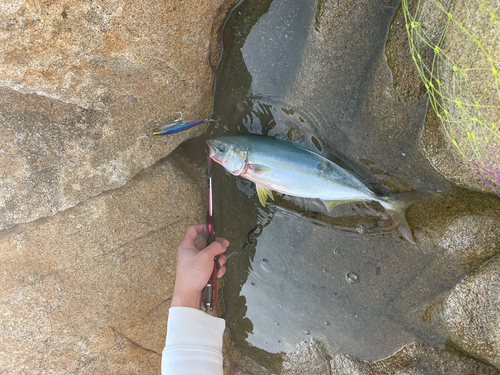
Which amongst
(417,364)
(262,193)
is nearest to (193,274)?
(262,193)

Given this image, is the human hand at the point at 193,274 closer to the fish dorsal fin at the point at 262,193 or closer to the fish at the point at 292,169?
the fish dorsal fin at the point at 262,193

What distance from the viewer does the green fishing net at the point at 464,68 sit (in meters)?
1.90

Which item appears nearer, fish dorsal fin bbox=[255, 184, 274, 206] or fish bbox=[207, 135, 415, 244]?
fish bbox=[207, 135, 415, 244]

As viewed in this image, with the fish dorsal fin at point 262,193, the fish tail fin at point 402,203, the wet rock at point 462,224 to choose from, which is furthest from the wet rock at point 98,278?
the wet rock at point 462,224

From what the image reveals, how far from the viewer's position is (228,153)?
8.00 feet

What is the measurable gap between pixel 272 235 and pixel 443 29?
6.80ft

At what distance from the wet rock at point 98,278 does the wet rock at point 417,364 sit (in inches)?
67.8

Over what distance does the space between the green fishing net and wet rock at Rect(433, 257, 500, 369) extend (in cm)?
72

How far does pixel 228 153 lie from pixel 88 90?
43.9 inches

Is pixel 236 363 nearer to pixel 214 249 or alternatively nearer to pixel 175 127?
pixel 214 249

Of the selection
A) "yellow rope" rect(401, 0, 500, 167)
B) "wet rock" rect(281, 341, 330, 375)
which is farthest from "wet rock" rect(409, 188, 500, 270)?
"wet rock" rect(281, 341, 330, 375)

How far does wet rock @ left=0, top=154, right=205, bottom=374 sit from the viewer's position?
245 centimetres

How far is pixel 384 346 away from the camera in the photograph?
2.64m

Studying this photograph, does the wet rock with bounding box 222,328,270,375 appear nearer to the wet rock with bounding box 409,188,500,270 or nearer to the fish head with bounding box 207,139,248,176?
the fish head with bounding box 207,139,248,176
